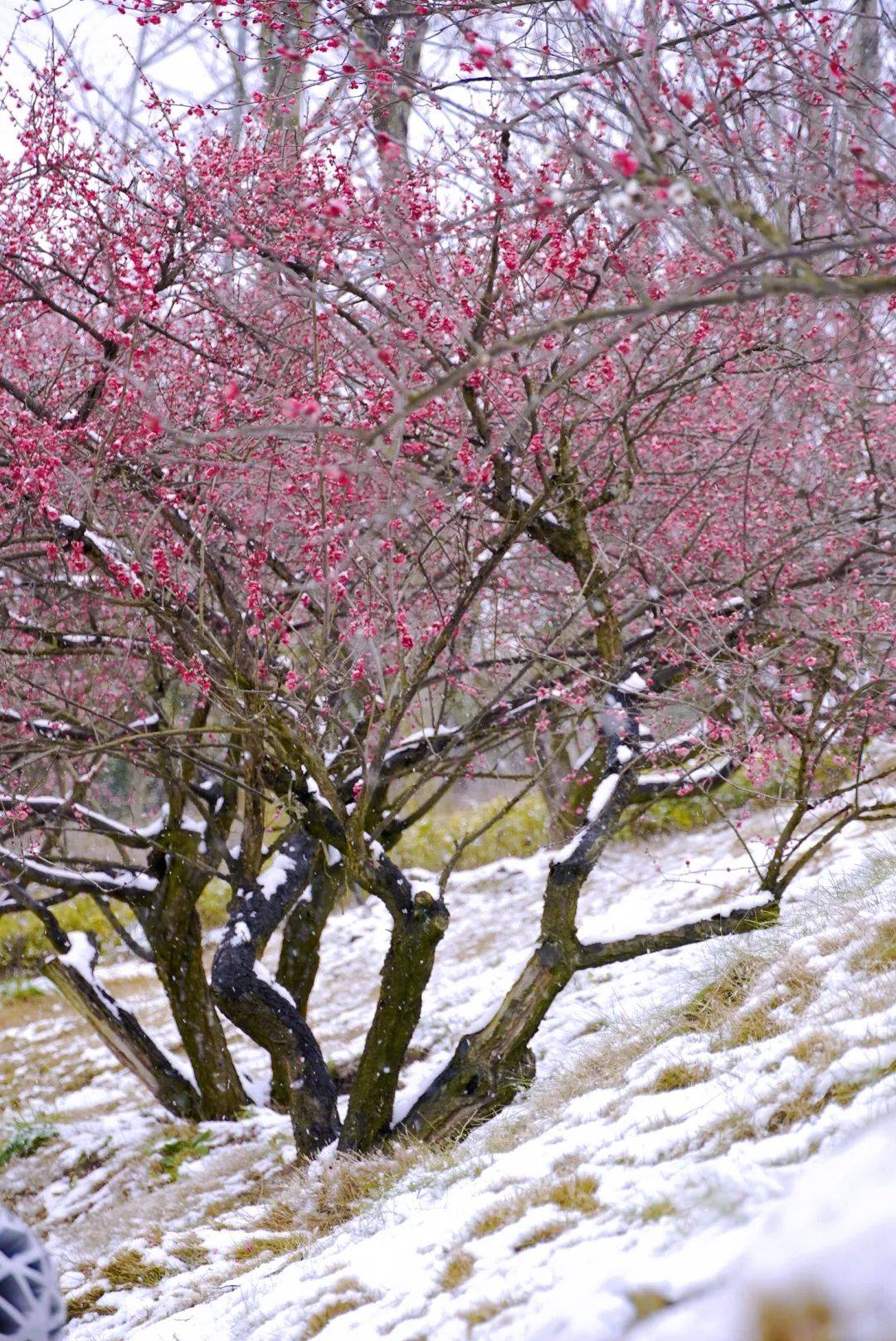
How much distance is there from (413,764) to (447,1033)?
3.03 meters

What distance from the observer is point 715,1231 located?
2230mm

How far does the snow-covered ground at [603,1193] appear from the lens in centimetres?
193

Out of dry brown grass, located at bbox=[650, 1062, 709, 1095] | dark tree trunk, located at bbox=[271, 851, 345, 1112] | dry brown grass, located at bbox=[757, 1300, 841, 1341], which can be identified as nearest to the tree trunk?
dark tree trunk, located at bbox=[271, 851, 345, 1112]

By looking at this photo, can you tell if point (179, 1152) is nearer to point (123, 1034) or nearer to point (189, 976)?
point (123, 1034)

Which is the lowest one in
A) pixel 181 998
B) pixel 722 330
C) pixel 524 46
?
pixel 181 998

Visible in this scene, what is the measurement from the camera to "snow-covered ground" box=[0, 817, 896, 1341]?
193cm

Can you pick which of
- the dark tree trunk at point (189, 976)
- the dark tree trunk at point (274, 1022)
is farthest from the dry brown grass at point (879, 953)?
the dark tree trunk at point (189, 976)

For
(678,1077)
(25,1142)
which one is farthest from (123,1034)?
(678,1077)

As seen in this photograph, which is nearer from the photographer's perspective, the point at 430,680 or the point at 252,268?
the point at 252,268

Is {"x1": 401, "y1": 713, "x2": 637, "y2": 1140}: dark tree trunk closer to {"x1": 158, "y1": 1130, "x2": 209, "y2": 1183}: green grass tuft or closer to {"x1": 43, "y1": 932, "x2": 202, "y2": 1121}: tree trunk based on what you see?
{"x1": 158, "y1": 1130, "x2": 209, "y2": 1183}: green grass tuft

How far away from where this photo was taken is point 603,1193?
2.90m

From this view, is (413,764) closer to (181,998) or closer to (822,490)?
(181,998)

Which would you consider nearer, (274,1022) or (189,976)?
(274,1022)

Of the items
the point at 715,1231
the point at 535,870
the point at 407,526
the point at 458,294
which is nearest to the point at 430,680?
the point at 407,526
